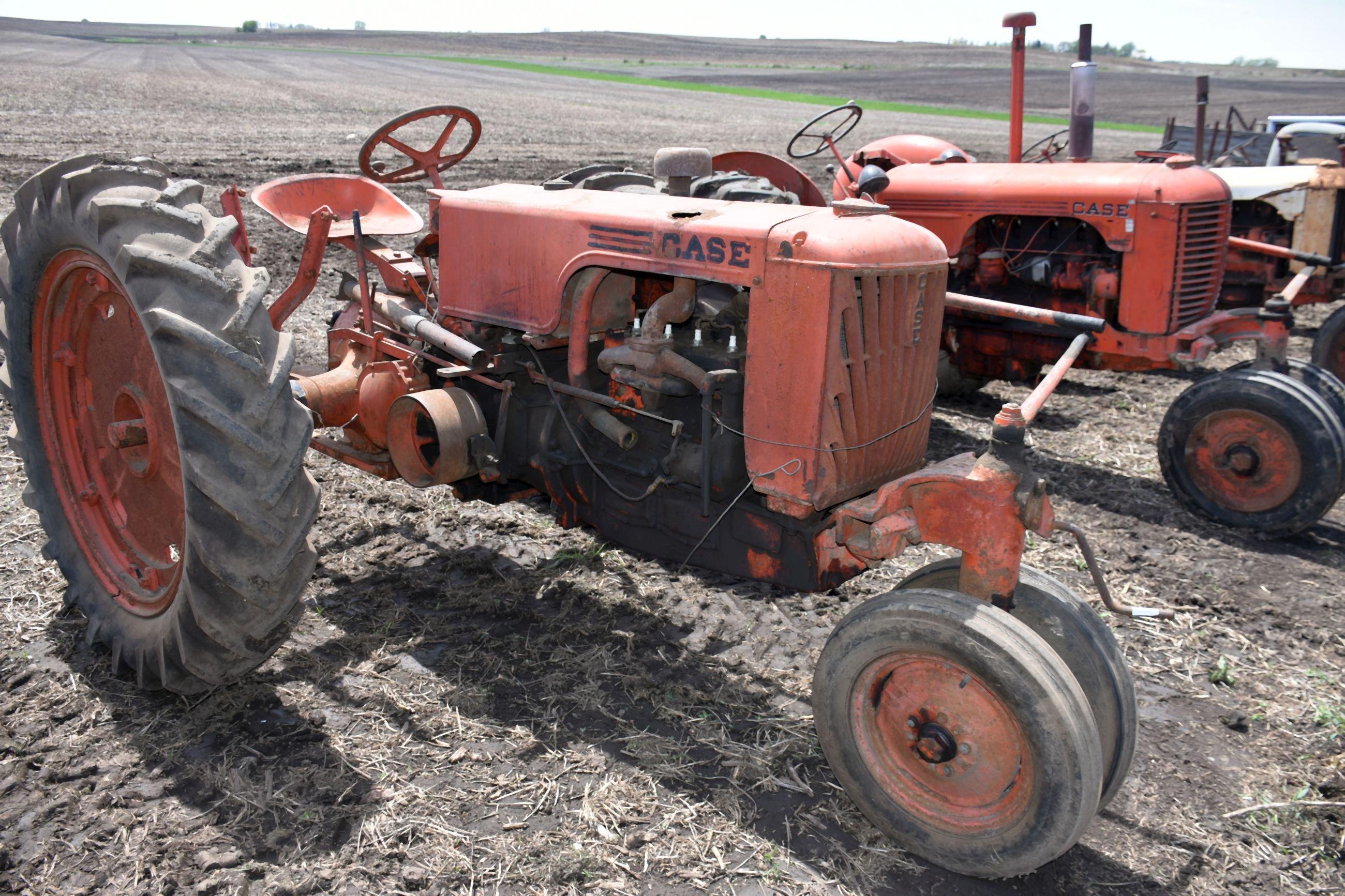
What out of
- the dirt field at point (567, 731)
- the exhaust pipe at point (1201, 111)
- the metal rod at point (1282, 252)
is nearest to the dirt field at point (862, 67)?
the exhaust pipe at point (1201, 111)

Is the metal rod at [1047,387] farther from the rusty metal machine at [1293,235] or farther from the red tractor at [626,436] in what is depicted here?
the rusty metal machine at [1293,235]

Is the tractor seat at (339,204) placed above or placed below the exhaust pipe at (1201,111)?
below

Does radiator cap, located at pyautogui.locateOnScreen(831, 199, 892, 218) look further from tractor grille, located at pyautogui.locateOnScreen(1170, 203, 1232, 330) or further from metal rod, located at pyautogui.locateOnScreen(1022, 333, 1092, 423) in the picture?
tractor grille, located at pyautogui.locateOnScreen(1170, 203, 1232, 330)

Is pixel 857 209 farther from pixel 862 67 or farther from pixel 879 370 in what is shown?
pixel 862 67

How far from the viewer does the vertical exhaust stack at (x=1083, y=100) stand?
5.70 meters

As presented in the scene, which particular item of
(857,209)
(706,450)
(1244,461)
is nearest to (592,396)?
(706,450)

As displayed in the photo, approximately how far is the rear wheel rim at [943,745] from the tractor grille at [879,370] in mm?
641

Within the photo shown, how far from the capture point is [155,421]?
2.96 metres

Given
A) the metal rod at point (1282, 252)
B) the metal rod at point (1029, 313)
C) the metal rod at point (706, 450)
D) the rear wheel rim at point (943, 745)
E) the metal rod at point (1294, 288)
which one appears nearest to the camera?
the rear wheel rim at point (943, 745)

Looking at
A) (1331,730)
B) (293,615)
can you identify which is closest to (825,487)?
(293,615)

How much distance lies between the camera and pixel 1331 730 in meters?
3.21

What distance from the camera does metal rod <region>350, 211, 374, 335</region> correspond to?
155 inches

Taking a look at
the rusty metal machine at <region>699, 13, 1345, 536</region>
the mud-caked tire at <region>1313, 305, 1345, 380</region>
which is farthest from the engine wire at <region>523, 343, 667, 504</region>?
the mud-caked tire at <region>1313, 305, 1345, 380</region>

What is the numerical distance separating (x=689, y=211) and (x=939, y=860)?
1.96 m
